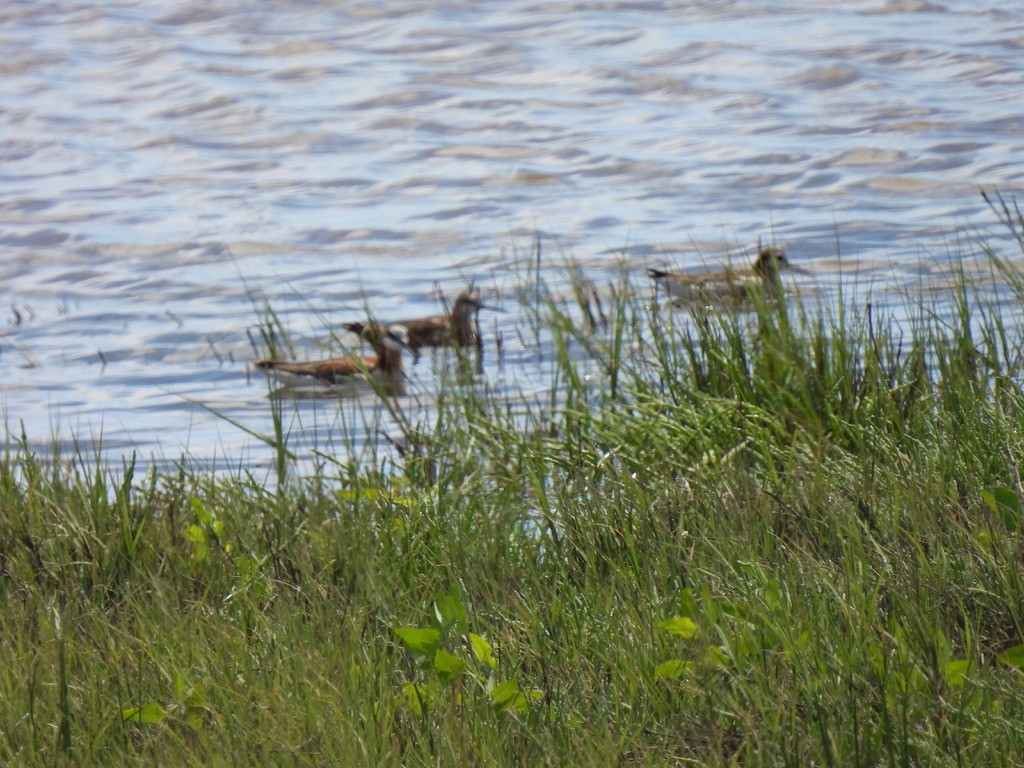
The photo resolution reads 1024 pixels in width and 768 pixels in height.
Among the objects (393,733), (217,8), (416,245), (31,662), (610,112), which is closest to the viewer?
(393,733)

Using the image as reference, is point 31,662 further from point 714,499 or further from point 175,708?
A: point 714,499

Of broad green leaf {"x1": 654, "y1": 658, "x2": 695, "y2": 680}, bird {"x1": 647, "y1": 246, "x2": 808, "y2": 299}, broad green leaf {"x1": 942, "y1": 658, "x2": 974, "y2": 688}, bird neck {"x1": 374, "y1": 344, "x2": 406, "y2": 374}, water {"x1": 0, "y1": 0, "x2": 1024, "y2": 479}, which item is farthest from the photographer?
water {"x1": 0, "y1": 0, "x2": 1024, "y2": 479}

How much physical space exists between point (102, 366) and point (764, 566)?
6.07m

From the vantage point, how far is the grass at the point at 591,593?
2.76 meters

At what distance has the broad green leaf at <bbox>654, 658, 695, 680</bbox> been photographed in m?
2.88

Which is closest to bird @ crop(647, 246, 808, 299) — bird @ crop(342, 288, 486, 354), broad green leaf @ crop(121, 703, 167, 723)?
bird @ crop(342, 288, 486, 354)

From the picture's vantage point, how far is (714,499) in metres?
3.92

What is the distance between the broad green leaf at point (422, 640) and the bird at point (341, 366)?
14.5 feet

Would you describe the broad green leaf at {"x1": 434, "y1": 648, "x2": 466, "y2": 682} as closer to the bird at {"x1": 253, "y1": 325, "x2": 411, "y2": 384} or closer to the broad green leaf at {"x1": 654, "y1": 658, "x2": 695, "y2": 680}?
the broad green leaf at {"x1": 654, "y1": 658, "x2": 695, "y2": 680}

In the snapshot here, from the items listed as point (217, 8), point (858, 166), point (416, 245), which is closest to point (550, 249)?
point (416, 245)

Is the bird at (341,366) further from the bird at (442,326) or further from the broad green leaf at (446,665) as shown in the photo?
the broad green leaf at (446,665)

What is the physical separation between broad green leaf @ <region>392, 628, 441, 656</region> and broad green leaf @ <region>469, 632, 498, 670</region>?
0.35 feet

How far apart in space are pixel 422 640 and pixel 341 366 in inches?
195

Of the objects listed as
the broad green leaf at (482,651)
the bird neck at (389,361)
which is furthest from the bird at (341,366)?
the broad green leaf at (482,651)
